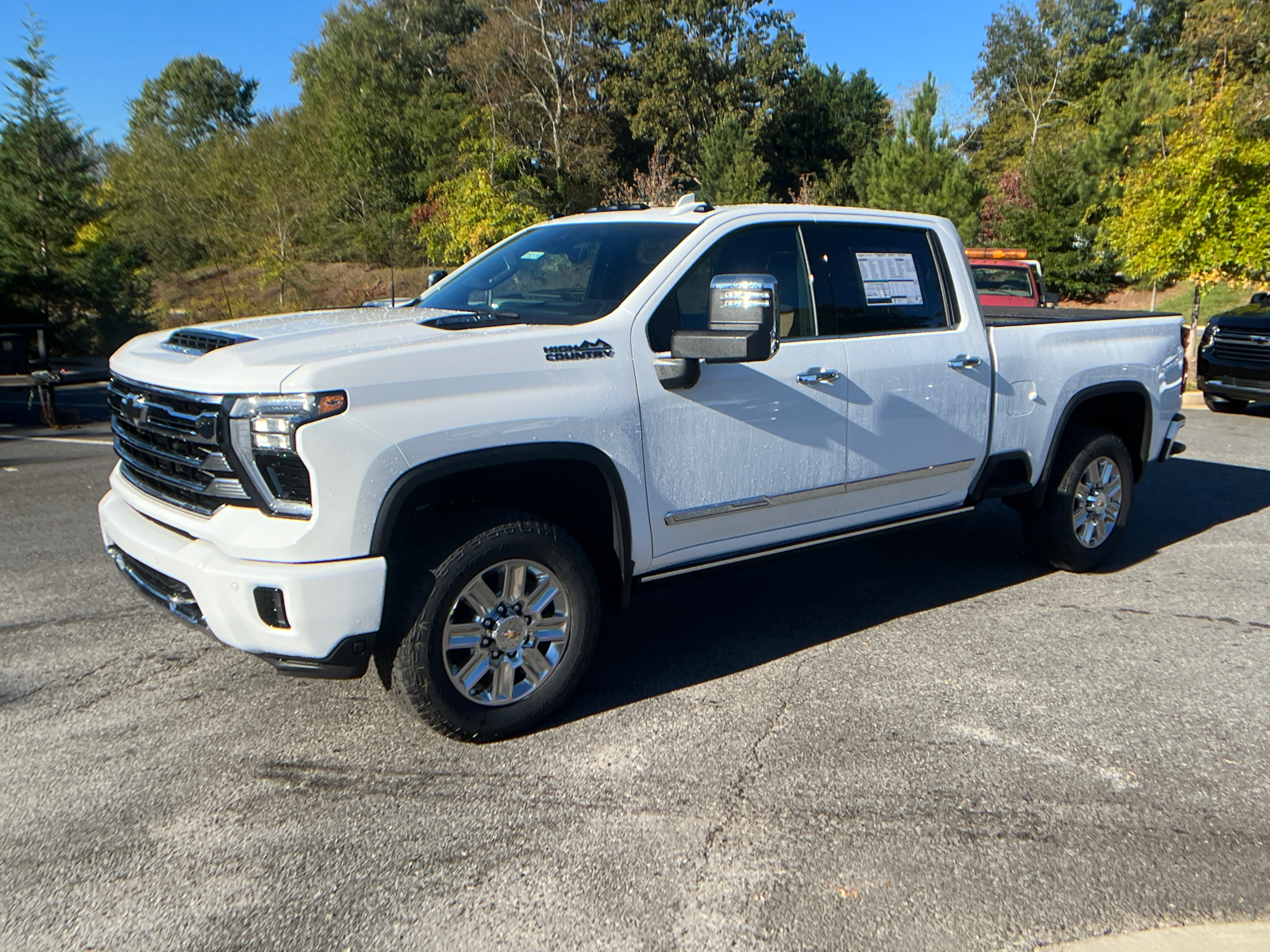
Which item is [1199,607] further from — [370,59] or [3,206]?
[370,59]

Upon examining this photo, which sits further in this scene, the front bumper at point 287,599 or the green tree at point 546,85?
the green tree at point 546,85

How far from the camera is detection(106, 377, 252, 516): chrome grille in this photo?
3.38 m

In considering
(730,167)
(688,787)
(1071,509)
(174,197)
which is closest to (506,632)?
(688,787)

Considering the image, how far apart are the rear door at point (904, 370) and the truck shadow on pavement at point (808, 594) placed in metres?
0.30

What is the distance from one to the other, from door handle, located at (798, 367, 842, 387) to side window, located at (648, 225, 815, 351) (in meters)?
0.18

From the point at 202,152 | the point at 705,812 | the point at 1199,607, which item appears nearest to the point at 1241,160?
the point at 1199,607

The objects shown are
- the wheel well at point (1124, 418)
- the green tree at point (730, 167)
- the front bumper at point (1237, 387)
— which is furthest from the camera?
the green tree at point (730, 167)

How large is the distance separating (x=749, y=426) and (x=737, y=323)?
0.60m

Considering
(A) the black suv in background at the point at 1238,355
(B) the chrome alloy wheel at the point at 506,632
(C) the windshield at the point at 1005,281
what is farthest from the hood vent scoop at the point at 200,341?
(A) the black suv in background at the point at 1238,355

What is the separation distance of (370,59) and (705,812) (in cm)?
5157

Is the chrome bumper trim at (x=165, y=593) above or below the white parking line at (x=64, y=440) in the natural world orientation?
above

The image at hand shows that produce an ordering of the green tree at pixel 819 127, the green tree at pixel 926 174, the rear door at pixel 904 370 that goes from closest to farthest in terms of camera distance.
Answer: the rear door at pixel 904 370 < the green tree at pixel 926 174 < the green tree at pixel 819 127

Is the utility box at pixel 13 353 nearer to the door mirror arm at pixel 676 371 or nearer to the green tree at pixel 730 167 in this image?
the door mirror arm at pixel 676 371

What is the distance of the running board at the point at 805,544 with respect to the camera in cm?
419
